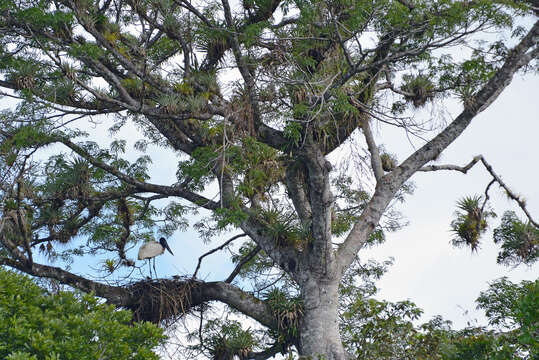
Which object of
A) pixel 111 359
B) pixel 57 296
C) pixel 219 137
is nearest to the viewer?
pixel 111 359

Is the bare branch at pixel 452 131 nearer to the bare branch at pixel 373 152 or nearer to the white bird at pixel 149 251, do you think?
the bare branch at pixel 373 152

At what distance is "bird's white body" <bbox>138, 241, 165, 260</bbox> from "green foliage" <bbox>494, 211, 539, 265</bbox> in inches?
203

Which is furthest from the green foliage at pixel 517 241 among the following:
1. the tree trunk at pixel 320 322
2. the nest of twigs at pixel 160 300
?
the nest of twigs at pixel 160 300

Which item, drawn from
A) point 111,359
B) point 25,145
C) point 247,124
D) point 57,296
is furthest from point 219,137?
point 111,359

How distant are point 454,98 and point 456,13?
1619 millimetres

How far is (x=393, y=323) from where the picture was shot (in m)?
7.73

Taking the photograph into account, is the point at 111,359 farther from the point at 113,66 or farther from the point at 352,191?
the point at 352,191

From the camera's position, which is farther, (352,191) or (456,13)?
(352,191)

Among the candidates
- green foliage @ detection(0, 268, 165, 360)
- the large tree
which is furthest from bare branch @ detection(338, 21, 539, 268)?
green foliage @ detection(0, 268, 165, 360)

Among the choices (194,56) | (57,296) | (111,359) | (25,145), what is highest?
(194,56)

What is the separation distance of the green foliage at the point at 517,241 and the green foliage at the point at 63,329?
246 inches

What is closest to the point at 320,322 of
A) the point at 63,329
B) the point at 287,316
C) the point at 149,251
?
the point at 287,316

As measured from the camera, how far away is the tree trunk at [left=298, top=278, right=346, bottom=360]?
739cm

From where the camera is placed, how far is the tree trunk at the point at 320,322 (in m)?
7.39
